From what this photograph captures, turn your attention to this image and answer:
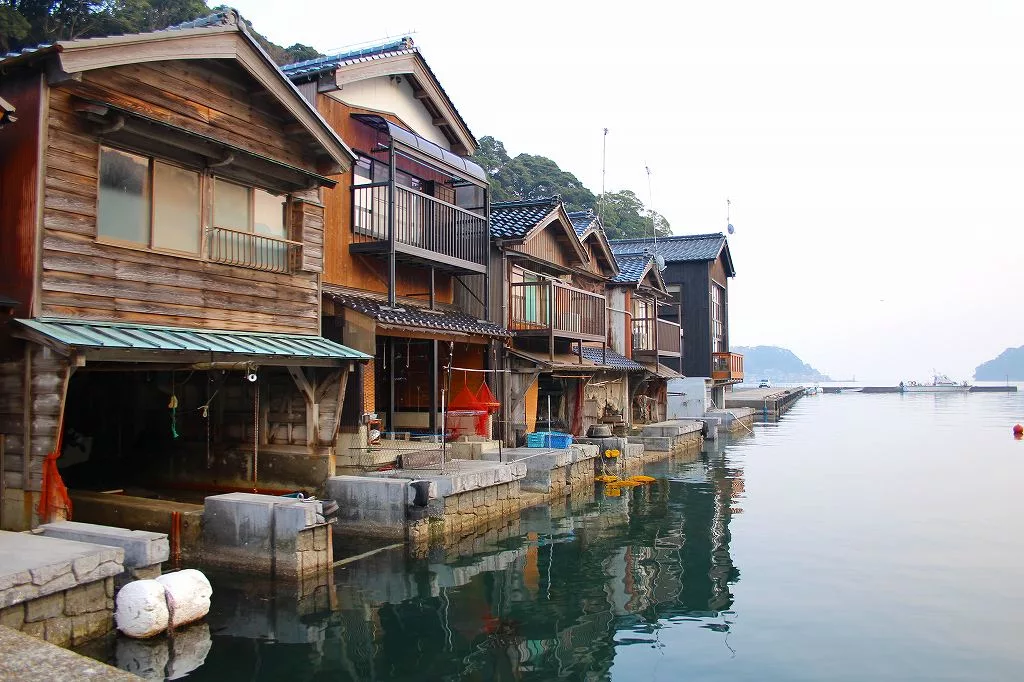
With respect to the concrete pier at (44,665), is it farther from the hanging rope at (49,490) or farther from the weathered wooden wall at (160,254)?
the weathered wooden wall at (160,254)

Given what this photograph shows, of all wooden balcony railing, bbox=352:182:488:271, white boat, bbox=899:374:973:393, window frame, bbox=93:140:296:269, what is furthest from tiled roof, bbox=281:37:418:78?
white boat, bbox=899:374:973:393

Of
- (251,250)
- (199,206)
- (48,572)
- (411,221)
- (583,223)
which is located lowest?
(48,572)

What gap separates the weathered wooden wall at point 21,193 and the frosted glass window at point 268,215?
12.5ft

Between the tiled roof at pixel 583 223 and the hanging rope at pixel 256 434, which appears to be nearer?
the hanging rope at pixel 256 434

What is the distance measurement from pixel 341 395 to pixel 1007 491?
20.1m

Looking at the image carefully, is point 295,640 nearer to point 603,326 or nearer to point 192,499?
point 192,499

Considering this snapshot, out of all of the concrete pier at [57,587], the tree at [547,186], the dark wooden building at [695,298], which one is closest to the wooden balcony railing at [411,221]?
the concrete pier at [57,587]

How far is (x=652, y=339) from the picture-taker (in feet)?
106

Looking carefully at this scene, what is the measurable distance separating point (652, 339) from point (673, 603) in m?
21.9

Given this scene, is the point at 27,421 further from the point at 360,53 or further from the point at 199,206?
the point at 360,53

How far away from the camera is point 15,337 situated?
373 inches

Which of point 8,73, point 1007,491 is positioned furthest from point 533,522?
point 1007,491

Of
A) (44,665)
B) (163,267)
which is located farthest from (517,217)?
(44,665)

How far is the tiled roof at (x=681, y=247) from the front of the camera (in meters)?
41.6
